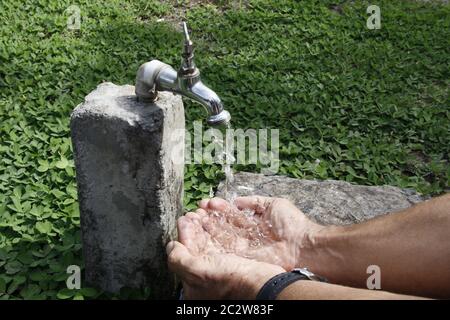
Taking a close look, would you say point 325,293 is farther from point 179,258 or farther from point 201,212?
Result: point 201,212

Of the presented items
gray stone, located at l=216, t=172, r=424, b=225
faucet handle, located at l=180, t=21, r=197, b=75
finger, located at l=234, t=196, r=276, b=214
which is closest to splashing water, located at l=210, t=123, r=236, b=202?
gray stone, located at l=216, t=172, r=424, b=225

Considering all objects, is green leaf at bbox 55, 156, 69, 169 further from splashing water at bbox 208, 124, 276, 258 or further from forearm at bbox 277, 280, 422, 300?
forearm at bbox 277, 280, 422, 300

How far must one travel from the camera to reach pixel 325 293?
6.17ft

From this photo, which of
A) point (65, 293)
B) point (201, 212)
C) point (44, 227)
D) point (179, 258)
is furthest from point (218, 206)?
point (44, 227)

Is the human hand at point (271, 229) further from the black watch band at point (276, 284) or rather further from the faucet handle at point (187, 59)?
the faucet handle at point (187, 59)

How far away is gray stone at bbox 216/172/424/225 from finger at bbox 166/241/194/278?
0.78m

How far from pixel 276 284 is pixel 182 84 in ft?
2.63

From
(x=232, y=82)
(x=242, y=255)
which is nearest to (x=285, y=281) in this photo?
(x=242, y=255)

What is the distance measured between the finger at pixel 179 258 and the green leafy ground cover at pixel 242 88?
306 millimetres

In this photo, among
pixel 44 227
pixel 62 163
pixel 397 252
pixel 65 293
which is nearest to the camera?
pixel 397 252

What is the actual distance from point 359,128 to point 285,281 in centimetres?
212

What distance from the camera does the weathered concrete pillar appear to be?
2.08 meters

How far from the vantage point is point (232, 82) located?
13.8ft

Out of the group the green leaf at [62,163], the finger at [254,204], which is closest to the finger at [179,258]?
the finger at [254,204]
